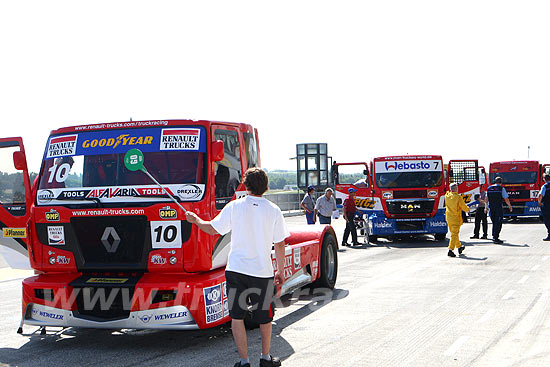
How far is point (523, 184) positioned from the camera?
2867 cm

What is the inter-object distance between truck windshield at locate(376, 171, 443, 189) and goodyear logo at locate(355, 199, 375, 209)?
1.87 ft

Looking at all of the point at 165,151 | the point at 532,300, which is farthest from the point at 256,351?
the point at 532,300

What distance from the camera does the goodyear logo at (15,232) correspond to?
7.42 m

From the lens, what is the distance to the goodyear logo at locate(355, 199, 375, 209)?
20011mm

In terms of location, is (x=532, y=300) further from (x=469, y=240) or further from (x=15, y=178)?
(x=469, y=240)

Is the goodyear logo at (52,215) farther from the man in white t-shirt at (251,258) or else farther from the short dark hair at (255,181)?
the short dark hair at (255,181)

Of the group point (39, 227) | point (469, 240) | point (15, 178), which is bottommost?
point (469, 240)

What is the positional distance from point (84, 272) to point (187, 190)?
145 centimetres

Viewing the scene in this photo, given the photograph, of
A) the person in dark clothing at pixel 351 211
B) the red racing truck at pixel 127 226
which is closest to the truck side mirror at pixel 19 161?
the red racing truck at pixel 127 226

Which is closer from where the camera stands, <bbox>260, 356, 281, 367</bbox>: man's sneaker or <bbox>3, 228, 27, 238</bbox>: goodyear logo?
<bbox>260, 356, 281, 367</bbox>: man's sneaker

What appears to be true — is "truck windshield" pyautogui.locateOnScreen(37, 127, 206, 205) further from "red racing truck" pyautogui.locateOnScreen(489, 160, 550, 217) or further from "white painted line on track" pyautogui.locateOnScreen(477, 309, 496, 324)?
"red racing truck" pyautogui.locateOnScreen(489, 160, 550, 217)

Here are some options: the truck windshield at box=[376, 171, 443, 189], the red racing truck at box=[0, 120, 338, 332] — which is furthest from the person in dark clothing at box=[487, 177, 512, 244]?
the red racing truck at box=[0, 120, 338, 332]

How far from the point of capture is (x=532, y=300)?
9.01m

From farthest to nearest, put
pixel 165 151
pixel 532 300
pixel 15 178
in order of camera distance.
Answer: pixel 532 300
pixel 15 178
pixel 165 151
